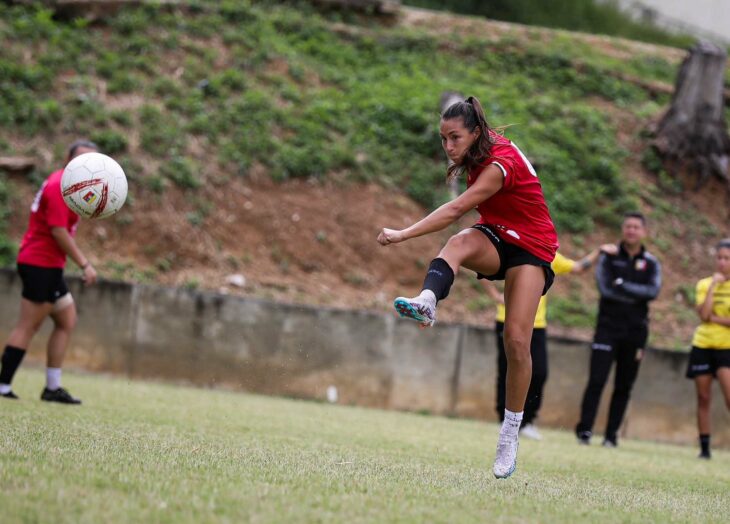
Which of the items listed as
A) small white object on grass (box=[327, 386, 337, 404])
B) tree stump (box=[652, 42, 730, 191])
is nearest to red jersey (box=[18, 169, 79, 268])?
small white object on grass (box=[327, 386, 337, 404])

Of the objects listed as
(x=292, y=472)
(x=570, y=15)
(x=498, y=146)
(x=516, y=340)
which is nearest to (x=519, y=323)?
(x=516, y=340)

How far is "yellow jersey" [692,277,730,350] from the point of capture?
1037 centimetres

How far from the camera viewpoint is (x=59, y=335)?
9281 mm

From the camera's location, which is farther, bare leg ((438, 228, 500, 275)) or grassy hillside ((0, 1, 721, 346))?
grassy hillside ((0, 1, 721, 346))

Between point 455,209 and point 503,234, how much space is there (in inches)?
16.4

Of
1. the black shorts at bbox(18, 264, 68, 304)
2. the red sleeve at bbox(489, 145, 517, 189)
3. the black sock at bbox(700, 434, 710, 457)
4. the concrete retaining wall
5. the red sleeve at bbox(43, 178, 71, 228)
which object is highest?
the red sleeve at bbox(489, 145, 517, 189)

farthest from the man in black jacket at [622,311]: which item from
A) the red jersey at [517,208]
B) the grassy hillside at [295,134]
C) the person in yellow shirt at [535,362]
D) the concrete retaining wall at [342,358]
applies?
the red jersey at [517,208]

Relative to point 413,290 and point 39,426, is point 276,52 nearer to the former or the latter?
point 413,290

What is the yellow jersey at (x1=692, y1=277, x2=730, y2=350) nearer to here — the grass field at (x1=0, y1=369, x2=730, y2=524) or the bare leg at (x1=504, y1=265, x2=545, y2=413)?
the grass field at (x1=0, y1=369, x2=730, y2=524)

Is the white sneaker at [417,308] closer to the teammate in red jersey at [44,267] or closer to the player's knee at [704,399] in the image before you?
the teammate in red jersey at [44,267]

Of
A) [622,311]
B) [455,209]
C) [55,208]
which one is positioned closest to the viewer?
[455,209]

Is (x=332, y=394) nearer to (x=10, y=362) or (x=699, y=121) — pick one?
(x=10, y=362)

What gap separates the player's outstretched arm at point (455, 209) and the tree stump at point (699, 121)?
14.1m

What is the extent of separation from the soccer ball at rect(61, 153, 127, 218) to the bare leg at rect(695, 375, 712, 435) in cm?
630
